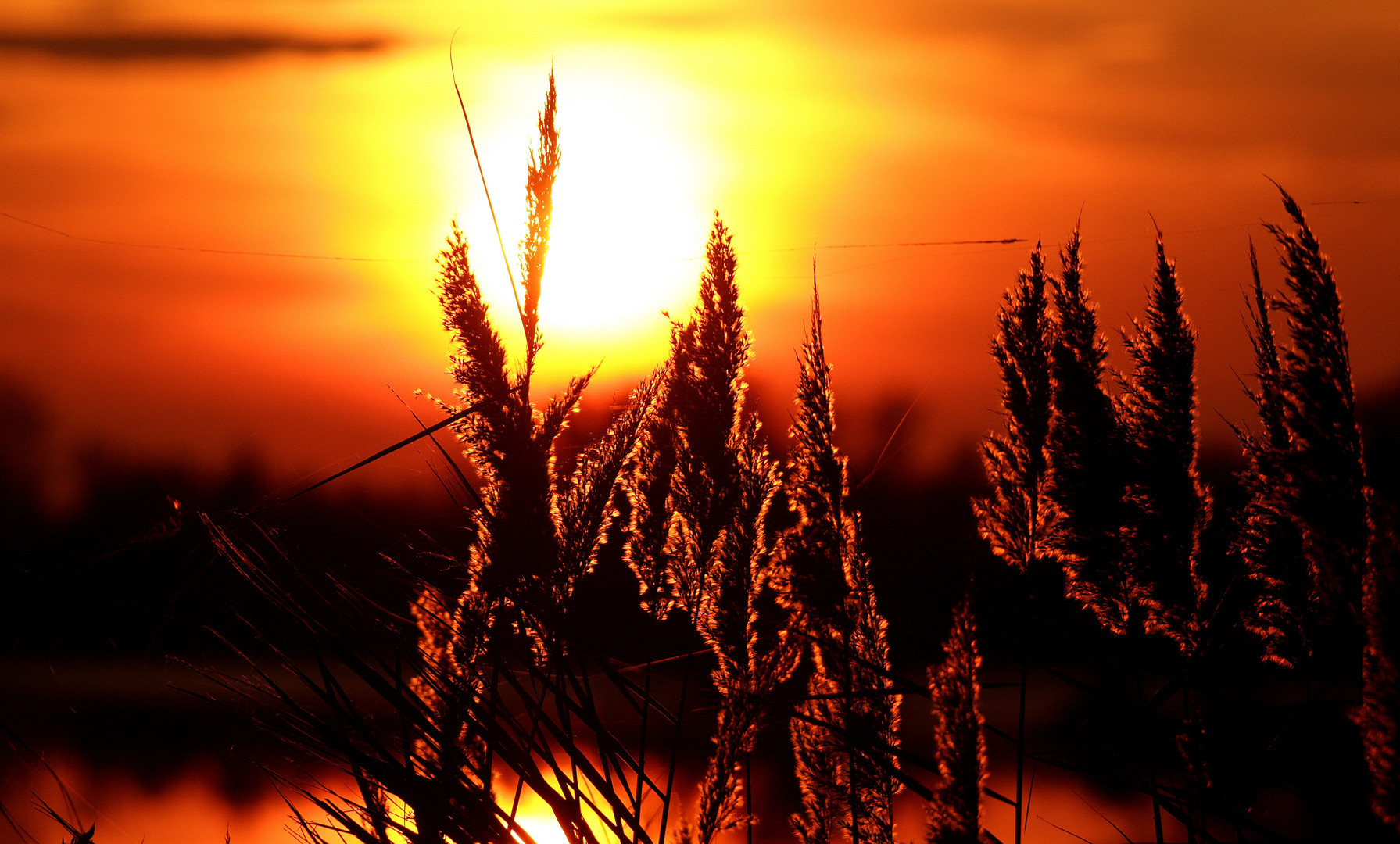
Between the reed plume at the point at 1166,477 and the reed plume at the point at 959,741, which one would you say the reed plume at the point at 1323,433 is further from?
the reed plume at the point at 959,741

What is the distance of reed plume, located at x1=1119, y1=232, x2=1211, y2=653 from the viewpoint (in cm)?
174

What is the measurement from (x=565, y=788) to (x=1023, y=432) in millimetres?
1112

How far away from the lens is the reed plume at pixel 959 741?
46.1 inches

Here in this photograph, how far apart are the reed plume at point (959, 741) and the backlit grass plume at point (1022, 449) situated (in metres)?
0.50

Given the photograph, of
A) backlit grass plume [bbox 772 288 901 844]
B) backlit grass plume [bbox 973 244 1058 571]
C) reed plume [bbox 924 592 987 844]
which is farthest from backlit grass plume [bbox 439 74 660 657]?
backlit grass plume [bbox 973 244 1058 571]

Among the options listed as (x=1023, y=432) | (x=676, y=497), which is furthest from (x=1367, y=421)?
(x=676, y=497)

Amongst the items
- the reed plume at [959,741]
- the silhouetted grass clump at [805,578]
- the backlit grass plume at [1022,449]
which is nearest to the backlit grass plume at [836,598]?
the silhouetted grass clump at [805,578]

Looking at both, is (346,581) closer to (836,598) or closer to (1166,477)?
(836,598)

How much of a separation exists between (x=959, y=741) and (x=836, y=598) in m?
0.53

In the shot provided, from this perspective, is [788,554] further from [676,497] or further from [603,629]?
[603,629]

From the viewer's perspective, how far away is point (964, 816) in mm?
1175

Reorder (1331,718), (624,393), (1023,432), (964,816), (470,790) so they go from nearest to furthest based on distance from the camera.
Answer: (964,816)
(470,790)
(1023,432)
(1331,718)
(624,393)

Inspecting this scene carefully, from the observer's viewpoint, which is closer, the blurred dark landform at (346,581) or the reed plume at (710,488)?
the blurred dark landform at (346,581)

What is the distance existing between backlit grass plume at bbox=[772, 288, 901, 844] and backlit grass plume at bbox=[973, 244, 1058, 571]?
289 millimetres
